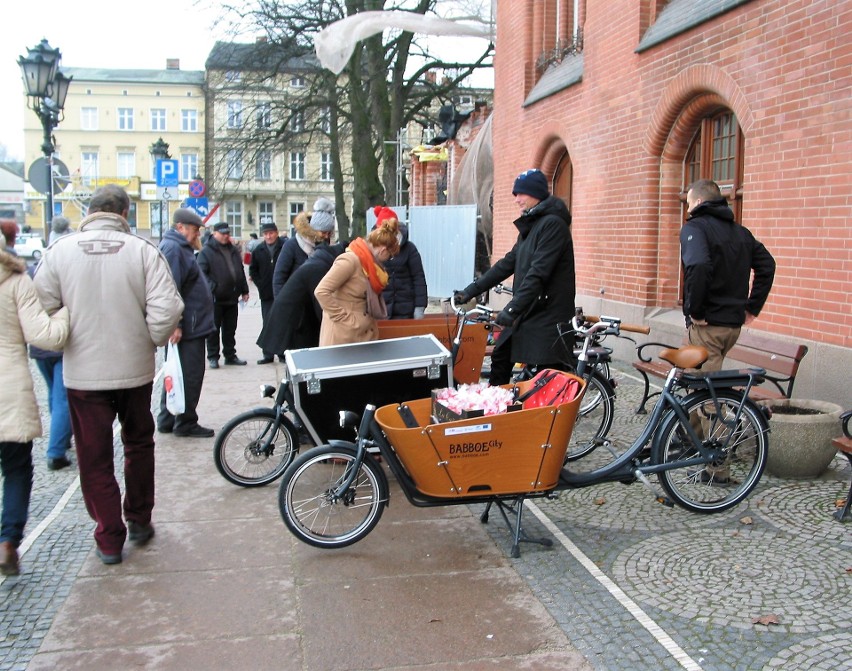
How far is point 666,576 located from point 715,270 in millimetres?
2178

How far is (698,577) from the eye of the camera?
4430 millimetres

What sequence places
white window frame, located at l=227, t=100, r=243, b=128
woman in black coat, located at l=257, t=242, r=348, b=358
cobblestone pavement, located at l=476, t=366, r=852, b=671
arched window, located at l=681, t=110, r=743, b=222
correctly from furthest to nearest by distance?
white window frame, located at l=227, t=100, r=243, b=128, arched window, located at l=681, t=110, r=743, b=222, woman in black coat, located at l=257, t=242, r=348, b=358, cobblestone pavement, located at l=476, t=366, r=852, b=671

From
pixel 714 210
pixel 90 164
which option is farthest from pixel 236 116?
pixel 90 164

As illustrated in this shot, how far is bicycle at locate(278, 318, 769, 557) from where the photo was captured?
4.52 metres

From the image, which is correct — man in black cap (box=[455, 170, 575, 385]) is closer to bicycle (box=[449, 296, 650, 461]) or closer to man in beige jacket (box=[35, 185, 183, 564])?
bicycle (box=[449, 296, 650, 461])

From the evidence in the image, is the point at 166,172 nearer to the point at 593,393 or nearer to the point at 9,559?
the point at 593,393

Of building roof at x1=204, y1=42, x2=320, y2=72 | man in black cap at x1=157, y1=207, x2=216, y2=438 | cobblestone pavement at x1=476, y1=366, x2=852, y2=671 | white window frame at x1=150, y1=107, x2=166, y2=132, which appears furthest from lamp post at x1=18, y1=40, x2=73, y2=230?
white window frame at x1=150, y1=107, x2=166, y2=132

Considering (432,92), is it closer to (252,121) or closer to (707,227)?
(252,121)

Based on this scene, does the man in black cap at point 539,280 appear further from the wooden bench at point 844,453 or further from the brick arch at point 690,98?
the brick arch at point 690,98

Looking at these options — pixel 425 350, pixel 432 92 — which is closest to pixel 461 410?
pixel 425 350

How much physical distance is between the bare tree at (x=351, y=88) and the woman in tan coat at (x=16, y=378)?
63.3ft

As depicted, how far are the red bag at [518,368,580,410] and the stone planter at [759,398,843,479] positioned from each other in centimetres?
163

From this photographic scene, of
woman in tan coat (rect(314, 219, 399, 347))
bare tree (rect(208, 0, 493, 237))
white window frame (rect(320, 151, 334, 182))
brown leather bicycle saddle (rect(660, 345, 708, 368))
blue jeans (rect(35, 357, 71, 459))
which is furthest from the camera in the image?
white window frame (rect(320, 151, 334, 182))

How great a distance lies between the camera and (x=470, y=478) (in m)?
4.60
